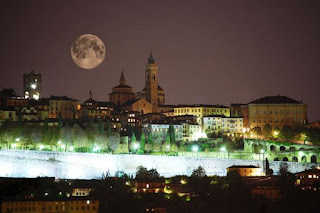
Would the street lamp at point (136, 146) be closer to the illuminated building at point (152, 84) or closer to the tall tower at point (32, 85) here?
the illuminated building at point (152, 84)

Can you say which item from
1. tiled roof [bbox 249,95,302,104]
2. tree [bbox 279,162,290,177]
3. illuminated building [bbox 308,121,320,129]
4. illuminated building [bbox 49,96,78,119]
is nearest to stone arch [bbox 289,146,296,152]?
illuminated building [bbox 308,121,320,129]

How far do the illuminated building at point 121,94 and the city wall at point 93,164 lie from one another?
2774 cm

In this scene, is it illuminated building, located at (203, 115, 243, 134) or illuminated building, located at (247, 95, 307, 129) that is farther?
illuminated building, located at (247, 95, 307, 129)

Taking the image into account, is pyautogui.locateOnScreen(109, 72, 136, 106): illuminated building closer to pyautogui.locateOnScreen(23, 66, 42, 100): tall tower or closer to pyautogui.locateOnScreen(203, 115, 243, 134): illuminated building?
pyautogui.locateOnScreen(23, 66, 42, 100): tall tower

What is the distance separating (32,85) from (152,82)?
38.0 feet

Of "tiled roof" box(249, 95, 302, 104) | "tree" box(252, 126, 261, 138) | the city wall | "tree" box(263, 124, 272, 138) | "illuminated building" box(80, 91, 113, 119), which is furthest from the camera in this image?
"tiled roof" box(249, 95, 302, 104)

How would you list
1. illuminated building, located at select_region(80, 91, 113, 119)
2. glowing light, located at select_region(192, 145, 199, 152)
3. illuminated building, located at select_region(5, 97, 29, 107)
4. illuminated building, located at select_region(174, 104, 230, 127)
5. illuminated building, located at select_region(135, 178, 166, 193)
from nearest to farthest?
illuminated building, located at select_region(135, 178, 166, 193) < glowing light, located at select_region(192, 145, 199, 152) < illuminated building, located at select_region(5, 97, 29, 107) < illuminated building, located at select_region(80, 91, 113, 119) < illuminated building, located at select_region(174, 104, 230, 127)

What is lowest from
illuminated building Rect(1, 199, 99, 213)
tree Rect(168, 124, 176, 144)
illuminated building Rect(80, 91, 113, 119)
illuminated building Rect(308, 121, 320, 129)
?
illuminated building Rect(1, 199, 99, 213)

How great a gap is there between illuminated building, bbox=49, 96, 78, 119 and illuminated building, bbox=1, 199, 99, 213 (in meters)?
35.0

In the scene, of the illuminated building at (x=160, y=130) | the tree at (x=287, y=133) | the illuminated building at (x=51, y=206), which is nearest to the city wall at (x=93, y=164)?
the tree at (x=287, y=133)

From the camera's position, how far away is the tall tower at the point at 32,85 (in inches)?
3479

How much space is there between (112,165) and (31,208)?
17.2m

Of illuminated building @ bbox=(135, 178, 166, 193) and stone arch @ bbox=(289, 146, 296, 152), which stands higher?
stone arch @ bbox=(289, 146, 296, 152)

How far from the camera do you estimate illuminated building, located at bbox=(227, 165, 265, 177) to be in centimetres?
5738
